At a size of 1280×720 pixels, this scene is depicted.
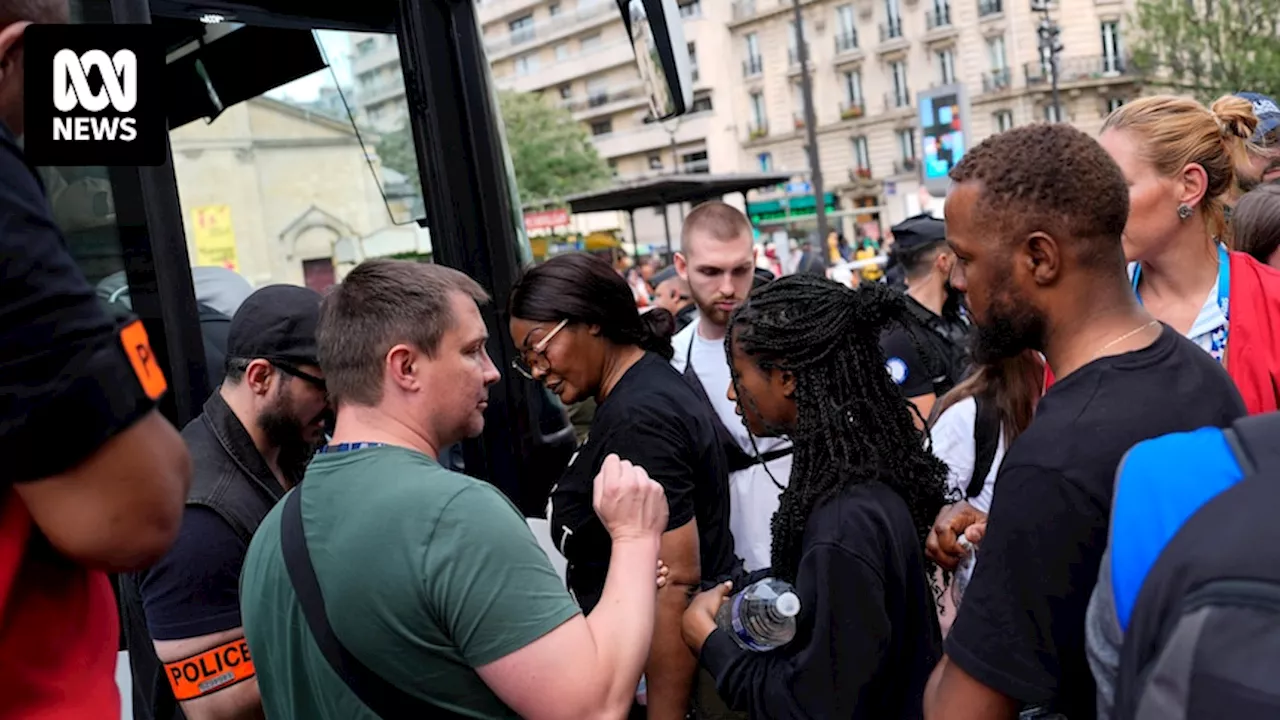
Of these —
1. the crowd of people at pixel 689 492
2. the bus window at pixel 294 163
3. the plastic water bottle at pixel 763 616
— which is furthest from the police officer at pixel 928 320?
the plastic water bottle at pixel 763 616

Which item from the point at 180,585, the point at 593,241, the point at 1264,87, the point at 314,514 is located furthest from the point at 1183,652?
the point at 1264,87

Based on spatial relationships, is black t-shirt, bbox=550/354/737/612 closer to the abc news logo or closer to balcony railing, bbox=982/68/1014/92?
the abc news logo

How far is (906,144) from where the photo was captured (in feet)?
178

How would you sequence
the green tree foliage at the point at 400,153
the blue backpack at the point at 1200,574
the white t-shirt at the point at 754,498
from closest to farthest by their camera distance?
the blue backpack at the point at 1200,574 < the white t-shirt at the point at 754,498 < the green tree foliage at the point at 400,153

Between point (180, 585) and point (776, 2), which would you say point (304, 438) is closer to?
point (180, 585)

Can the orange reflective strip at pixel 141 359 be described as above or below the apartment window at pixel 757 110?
below

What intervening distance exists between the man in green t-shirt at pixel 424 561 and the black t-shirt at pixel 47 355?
734 millimetres

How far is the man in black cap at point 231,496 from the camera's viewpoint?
2432mm

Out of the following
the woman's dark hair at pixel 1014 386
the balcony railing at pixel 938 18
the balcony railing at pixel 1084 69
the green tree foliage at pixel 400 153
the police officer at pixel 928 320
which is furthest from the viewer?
the balcony railing at pixel 938 18

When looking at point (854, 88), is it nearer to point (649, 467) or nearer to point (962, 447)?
point (962, 447)

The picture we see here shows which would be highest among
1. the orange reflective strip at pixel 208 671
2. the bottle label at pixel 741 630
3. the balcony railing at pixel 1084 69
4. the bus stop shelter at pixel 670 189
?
the balcony railing at pixel 1084 69

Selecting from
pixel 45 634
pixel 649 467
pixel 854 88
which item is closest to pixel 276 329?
pixel 649 467

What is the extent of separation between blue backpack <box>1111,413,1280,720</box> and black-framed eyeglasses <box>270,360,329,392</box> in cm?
210

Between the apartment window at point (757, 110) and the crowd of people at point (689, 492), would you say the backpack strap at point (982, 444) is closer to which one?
the crowd of people at point (689, 492)
